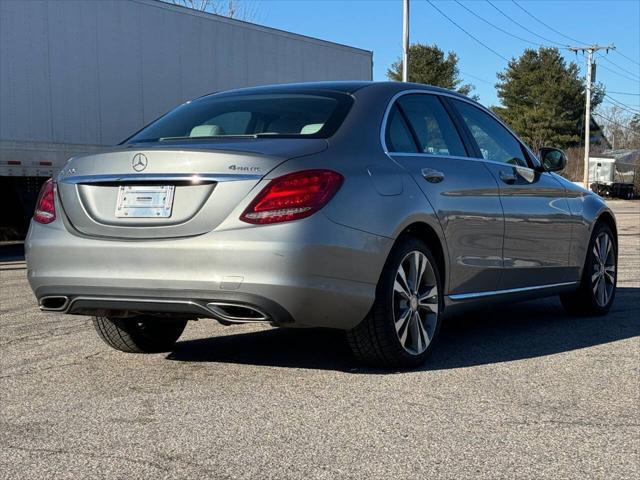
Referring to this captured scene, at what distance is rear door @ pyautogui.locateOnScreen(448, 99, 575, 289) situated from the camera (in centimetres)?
600

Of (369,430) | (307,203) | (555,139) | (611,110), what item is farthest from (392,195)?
(611,110)

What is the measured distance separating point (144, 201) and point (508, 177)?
262cm

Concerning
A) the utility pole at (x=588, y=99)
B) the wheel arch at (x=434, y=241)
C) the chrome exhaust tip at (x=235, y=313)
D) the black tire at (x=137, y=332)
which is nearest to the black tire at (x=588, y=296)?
the wheel arch at (x=434, y=241)

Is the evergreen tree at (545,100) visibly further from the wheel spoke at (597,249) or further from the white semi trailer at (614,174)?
the wheel spoke at (597,249)

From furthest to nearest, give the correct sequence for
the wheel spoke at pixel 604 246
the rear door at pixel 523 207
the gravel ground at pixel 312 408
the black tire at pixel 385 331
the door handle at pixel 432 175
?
the wheel spoke at pixel 604 246 → the rear door at pixel 523 207 → the door handle at pixel 432 175 → the black tire at pixel 385 331 → the gravel ground at pixel 312 408

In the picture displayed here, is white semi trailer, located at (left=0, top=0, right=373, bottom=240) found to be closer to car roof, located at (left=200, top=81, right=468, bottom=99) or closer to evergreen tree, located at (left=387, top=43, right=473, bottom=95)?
car roof, located at (left=200, top=81, right=468, bottom=99)

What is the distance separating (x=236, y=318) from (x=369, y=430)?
916 mm

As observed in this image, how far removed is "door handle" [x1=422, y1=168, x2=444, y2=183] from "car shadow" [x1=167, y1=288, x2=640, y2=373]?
1.02m

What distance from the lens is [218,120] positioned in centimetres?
529

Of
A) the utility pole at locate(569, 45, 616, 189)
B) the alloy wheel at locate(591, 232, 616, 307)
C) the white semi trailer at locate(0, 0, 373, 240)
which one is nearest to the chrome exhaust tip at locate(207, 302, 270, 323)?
the alloy wheel at locate(591, 232, 616, 307)

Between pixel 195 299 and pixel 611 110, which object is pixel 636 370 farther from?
pixel 611 110

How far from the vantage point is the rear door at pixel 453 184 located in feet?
17.1

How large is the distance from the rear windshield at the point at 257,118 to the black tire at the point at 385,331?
2.41 ft

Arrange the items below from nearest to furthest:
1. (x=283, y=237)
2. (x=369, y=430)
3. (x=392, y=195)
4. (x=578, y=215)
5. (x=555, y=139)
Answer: (x=369, y=430), (x=283, y=237), (x=392, y=195), (x=578, y=215), (x=555, y=139)
